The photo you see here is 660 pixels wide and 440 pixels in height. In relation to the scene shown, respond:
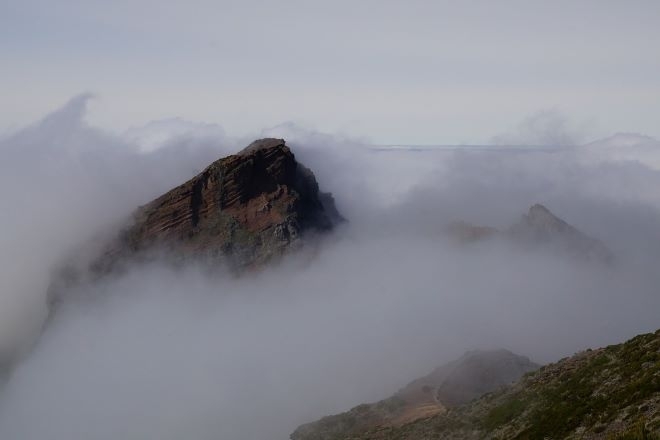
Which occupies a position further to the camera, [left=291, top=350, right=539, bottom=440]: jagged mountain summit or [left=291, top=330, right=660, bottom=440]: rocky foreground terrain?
[left=291, top=350, right=539, bottom=440]: jagged mountain summit

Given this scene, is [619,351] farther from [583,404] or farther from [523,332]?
[523,332]

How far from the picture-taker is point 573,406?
43.7 m

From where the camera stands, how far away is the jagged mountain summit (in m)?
81.4

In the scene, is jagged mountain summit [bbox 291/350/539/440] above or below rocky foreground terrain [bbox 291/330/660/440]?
below

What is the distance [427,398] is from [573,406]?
4631cm

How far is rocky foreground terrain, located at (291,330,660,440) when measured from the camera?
114 feet

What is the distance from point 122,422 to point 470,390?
128m

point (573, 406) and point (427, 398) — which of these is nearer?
point (573, 406)

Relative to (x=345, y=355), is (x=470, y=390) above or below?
above

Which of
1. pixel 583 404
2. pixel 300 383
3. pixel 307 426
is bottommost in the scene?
pixel 300 383

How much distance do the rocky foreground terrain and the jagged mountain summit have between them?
315 inches

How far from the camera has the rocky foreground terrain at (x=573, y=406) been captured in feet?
114

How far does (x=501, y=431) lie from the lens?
165 ft

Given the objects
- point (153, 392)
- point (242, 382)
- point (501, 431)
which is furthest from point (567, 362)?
point (153, 392)
